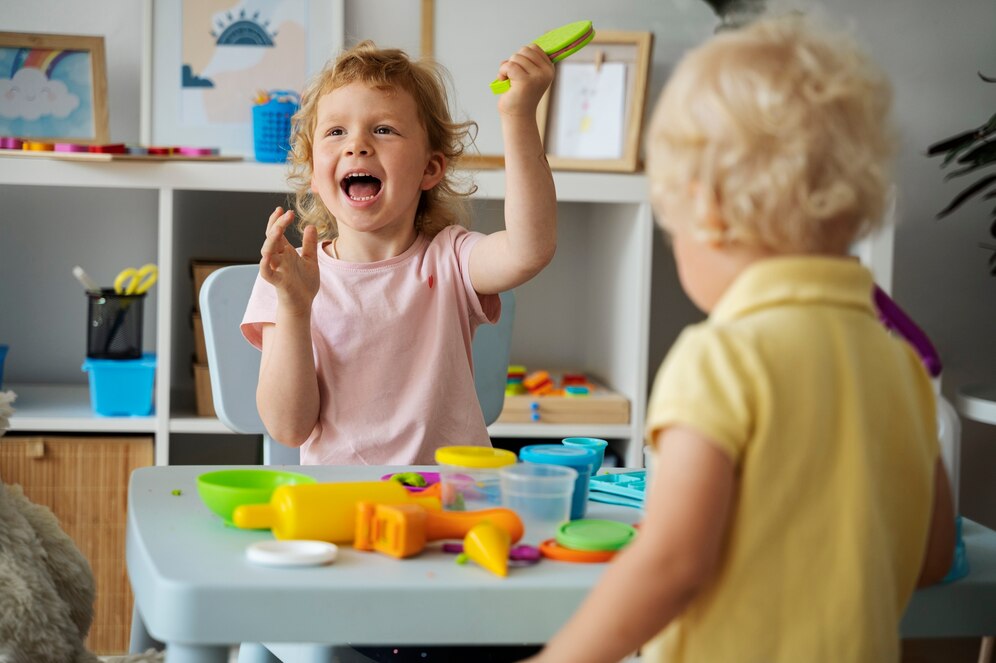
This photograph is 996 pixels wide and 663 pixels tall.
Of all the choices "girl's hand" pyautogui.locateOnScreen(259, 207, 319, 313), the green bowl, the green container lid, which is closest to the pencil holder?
"girl's hand" pyautogui.locateOnScreen(259, 207, 319, 313)

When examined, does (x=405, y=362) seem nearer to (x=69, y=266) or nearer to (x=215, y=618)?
(x=215, y=618)

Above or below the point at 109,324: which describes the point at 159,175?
above

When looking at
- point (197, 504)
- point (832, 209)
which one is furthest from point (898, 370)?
point (197, 504)

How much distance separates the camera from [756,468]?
58 centimetres

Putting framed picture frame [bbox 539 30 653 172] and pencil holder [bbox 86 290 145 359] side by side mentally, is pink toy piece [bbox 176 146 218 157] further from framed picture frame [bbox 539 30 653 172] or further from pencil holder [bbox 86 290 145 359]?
framed picture frame [bbox 539 30 653 172]

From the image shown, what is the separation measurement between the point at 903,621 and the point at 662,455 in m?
0.24

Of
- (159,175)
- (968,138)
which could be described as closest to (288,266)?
(159,175)

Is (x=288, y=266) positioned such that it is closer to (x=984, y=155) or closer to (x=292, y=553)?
(x=292, y=553)

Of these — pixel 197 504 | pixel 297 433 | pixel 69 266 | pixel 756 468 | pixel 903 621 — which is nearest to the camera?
pixel 756 468

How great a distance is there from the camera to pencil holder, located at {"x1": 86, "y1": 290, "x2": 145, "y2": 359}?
6.67ft

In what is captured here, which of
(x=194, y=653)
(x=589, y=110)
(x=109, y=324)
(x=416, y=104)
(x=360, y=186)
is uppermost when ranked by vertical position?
(x=589, y=110)

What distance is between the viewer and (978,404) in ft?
6.18

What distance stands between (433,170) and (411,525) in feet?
2.60

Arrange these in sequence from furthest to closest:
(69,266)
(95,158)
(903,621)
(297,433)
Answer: (69,266)
(95,158)
(297,433)
(903,621)
